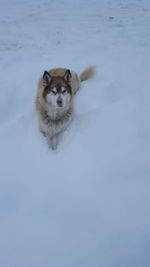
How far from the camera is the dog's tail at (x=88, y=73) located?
5324 millimetres

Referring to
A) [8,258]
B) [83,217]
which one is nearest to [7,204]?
[8,258]

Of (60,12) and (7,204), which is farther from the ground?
(60,12)

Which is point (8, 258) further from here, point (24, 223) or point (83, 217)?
point (83, 217)

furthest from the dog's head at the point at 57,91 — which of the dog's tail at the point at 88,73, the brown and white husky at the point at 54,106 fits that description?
the dog's tail at the point at 88,73

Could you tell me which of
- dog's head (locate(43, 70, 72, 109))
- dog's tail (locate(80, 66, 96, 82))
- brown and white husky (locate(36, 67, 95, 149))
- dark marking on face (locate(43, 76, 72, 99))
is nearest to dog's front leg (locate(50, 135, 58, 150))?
brown and white husky (locate(36, 67, 95, 149))

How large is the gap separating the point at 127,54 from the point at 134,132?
9.97ft

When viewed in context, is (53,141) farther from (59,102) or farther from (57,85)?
(57,85)

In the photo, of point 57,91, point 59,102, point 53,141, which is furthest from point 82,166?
point 57,91

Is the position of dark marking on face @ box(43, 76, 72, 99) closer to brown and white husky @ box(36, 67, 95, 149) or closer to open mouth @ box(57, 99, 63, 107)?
brown and white husky @ box(36, 67, 95, 149)

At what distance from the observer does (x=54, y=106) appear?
13.2 feet

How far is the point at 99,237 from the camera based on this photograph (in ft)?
8.97

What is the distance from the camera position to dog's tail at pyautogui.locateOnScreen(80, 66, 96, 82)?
17.5 feet

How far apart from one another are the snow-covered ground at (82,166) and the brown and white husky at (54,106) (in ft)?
0.58

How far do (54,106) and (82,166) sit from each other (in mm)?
1070
